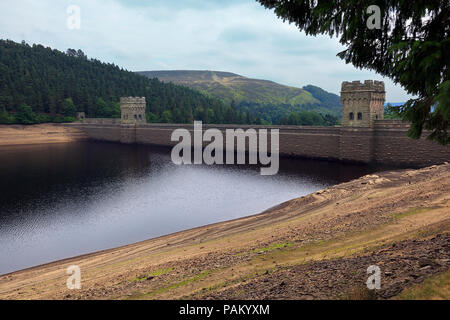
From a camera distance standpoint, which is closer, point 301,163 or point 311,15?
point 311,15

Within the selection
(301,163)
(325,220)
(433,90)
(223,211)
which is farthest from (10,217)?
(301,163)

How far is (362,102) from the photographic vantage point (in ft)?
141

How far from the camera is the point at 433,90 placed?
25.6ft

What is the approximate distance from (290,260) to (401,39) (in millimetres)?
7707

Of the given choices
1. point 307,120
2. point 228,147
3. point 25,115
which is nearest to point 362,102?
point 228,147

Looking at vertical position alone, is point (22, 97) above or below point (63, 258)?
above

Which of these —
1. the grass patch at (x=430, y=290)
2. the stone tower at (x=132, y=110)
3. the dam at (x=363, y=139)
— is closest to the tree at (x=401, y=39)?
the grass patch at (x=430, y=290)

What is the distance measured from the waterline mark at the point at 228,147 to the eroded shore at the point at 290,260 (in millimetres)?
22970

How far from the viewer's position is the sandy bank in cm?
7862

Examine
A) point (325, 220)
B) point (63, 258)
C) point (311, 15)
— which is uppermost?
point (311, 15)

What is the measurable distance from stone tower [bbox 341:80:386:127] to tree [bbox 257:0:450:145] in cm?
3502
